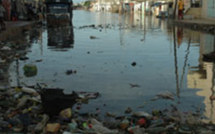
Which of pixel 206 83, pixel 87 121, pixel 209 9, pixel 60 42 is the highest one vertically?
pixel 209 9

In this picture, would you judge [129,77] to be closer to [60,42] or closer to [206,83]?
[206,83]

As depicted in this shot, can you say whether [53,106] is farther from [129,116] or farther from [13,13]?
[13,13]

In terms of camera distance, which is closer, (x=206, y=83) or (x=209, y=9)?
(x=206, y=83)

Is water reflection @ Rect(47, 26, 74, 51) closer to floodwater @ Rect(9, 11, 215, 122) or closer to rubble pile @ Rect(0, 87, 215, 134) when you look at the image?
floodwater @ Rect(9, 11, 215, 122)

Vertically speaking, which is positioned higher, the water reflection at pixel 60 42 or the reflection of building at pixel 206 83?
the water reflection at pixel 60 42

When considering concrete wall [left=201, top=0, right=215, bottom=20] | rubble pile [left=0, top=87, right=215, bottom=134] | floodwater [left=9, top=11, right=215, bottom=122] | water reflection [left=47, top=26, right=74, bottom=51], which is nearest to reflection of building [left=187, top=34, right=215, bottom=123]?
floodwater [left=9, top=11, right=215, bottom=122]

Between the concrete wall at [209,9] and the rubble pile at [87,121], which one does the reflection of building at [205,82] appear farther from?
the concrete wall at [209,9]

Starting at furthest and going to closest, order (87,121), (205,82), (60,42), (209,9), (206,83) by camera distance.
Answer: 1. (209,9)
2. (60,42)
3. (205,82)
4. (206,83)
5. (87,121)

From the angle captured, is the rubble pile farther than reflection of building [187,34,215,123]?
No

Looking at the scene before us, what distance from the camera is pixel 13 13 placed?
1240 inches

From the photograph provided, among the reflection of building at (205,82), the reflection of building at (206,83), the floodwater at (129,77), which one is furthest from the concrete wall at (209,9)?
the reflection of building at (206,83)

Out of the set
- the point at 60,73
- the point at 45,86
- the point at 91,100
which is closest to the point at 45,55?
the point at 60,73

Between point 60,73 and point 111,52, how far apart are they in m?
4.54

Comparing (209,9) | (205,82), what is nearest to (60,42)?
(205,82)
